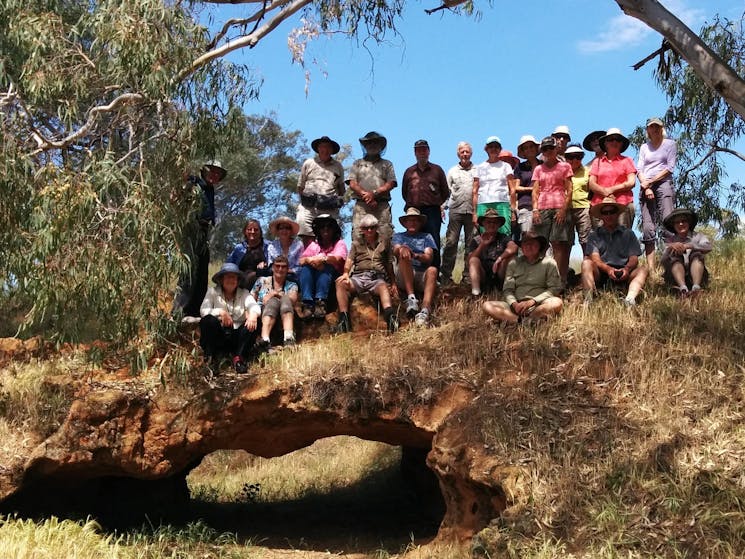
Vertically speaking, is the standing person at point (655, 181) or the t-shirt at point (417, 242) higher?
the standing person at point (655, 181)

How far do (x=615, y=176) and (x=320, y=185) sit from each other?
162 inches

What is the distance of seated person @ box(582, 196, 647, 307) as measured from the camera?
34.0 ft

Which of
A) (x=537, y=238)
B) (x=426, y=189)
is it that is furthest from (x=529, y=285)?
(x=426, y=189)

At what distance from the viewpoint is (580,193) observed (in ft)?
36.2

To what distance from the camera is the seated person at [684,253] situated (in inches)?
407

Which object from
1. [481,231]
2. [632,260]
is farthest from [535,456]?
[481,231]

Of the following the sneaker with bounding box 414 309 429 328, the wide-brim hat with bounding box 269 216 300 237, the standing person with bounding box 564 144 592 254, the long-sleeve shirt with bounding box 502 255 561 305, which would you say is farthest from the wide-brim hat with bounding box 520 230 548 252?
the wide-brim hat with bounding box 269 216 300 237

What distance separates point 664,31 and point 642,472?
4.56 metres

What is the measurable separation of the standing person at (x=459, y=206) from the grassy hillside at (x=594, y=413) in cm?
104

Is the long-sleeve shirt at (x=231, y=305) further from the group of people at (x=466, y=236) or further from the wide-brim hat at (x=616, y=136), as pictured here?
the wide-brim hat at (x=616, y=136)

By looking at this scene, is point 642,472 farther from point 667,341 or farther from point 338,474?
point 338,474

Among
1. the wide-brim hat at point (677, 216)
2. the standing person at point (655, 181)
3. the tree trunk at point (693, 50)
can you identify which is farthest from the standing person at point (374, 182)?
the tree trunk at point (693, 50)

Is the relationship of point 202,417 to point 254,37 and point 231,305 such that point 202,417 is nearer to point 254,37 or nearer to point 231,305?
point 231,305

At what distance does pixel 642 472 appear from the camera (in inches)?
298
